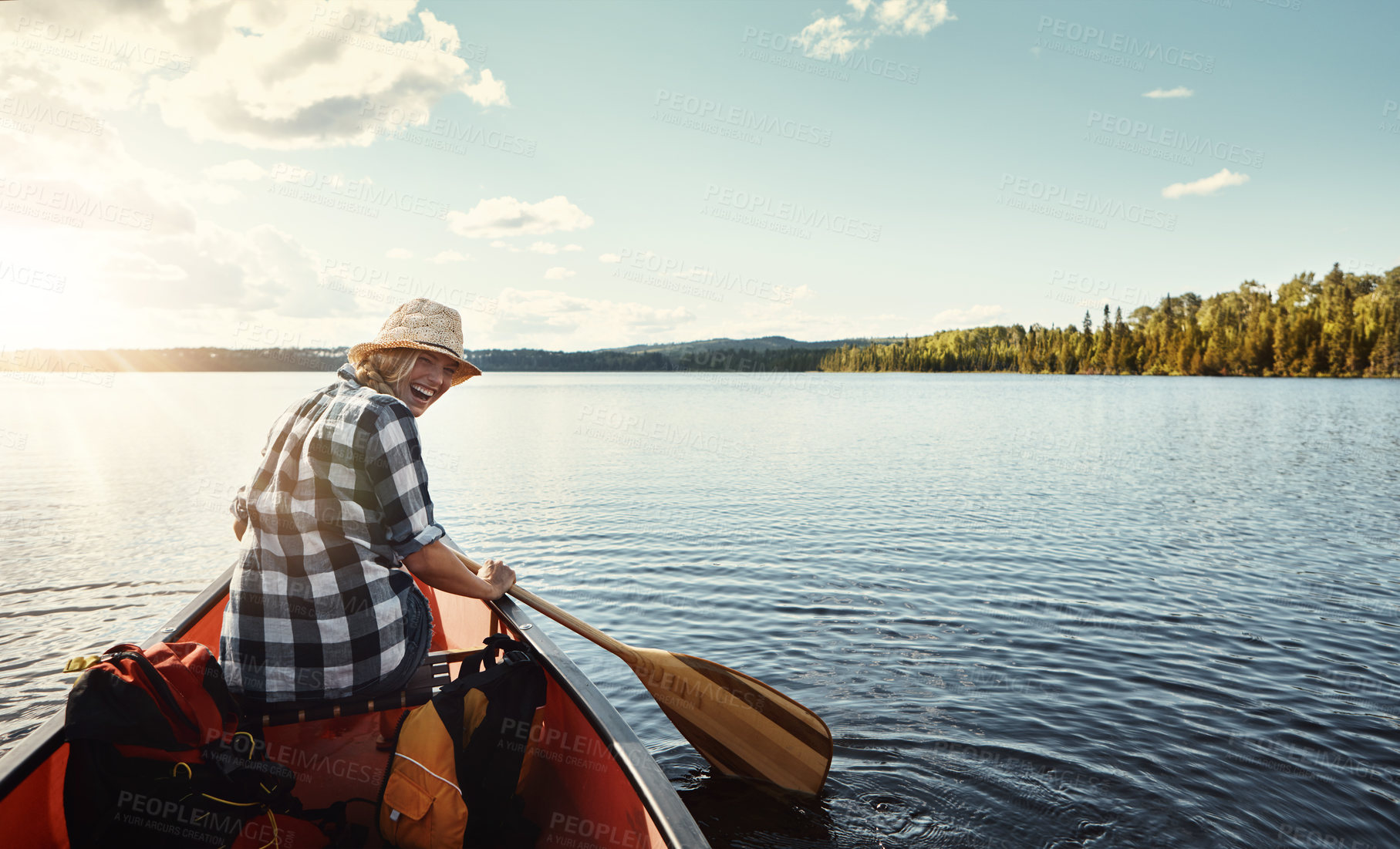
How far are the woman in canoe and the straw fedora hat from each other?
24 cm

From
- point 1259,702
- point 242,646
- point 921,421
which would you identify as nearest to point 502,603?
point 242,646

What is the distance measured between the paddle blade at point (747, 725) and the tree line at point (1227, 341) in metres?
109

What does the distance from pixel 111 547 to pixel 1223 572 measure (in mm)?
16532

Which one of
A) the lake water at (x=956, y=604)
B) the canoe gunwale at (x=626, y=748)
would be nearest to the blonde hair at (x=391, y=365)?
the canoe gunwale at (x=626, y=748)

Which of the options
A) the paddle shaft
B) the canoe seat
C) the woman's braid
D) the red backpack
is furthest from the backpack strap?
the paddle shaft

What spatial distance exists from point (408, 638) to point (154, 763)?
96 centimetres

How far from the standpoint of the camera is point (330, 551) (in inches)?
114

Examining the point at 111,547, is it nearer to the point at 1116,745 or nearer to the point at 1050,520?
the point at 1116,745

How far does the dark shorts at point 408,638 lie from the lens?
319 cm

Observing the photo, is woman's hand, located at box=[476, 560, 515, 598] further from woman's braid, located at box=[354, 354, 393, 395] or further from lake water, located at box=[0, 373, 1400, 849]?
lake water, located at box=[0, 373, 1400, 849]

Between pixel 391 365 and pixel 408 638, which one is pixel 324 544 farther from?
pixel 391 365

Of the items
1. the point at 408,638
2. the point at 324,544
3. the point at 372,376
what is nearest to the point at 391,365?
the point at 372,376

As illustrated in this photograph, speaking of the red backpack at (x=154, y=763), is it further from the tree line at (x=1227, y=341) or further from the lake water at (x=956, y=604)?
the tree line at (x=1227, y=341)

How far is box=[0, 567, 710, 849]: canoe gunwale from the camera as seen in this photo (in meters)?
2.68
